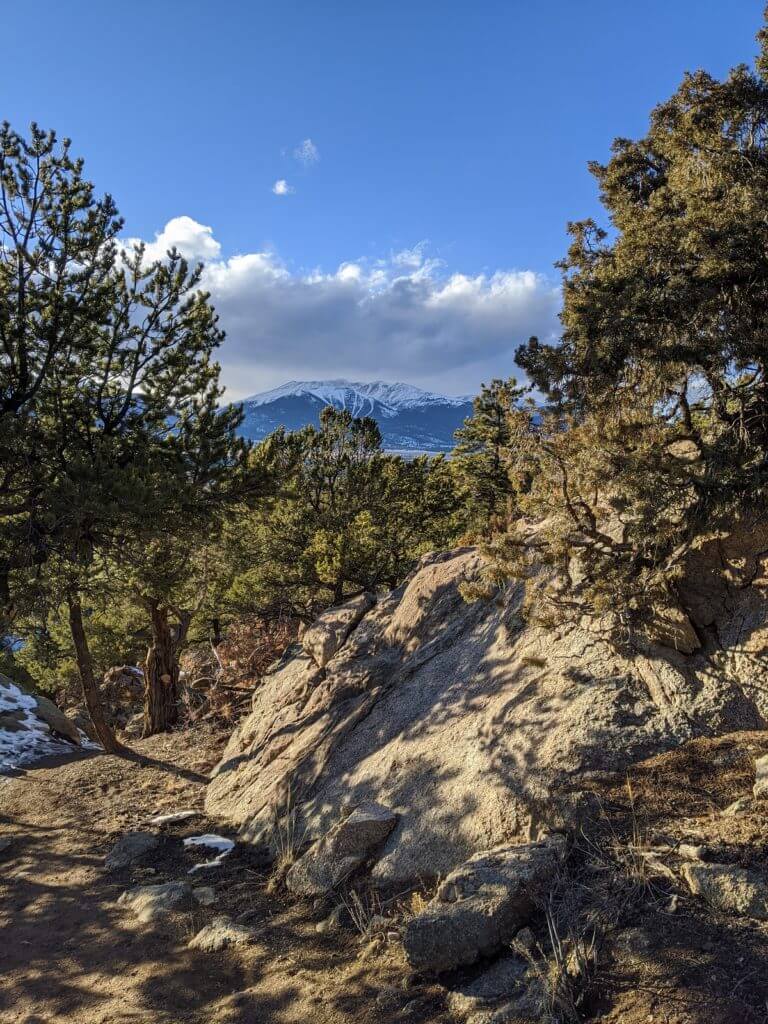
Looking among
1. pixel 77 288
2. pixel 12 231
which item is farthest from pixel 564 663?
pixel 12 231

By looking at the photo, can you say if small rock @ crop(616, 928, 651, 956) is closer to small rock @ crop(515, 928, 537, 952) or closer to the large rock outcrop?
small rock @ crop(515, 928, 537, 952)

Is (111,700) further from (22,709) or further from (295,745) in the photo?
(295,745)

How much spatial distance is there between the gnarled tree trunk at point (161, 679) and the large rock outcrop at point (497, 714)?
686cm

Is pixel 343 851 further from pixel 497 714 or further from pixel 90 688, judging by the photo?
pixel 90 688

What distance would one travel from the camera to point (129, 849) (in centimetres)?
802

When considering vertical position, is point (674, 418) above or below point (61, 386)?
below

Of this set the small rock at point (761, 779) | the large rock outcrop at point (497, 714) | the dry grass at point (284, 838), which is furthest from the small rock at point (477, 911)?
the dry grass at point (284, 838)

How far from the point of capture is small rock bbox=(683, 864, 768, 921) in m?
3.86

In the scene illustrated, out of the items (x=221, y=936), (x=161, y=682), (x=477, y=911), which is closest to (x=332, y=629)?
(x=221, y=936)

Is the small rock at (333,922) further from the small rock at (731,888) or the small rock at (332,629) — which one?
the small rock at (332,629)

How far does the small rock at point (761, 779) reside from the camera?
15.2 ft

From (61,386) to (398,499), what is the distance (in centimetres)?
868

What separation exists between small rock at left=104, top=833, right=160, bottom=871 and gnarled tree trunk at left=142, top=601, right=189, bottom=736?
7.34 meters

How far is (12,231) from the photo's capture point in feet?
27.3
